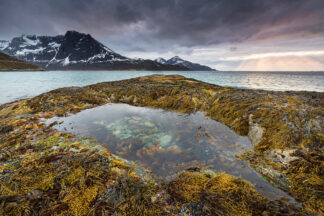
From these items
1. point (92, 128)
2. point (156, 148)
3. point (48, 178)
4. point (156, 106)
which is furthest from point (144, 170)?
point (156, 106)

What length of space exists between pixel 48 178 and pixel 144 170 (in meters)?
2.61

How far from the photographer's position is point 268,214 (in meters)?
2.65

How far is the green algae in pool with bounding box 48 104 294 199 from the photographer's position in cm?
434

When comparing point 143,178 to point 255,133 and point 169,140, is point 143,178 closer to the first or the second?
point 169,140

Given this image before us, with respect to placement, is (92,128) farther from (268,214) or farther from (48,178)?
(268,214)

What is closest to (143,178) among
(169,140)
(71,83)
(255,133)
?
(169,140)

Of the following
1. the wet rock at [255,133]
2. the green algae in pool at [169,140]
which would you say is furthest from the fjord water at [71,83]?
the wet rock at [255,133]

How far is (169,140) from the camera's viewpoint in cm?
584

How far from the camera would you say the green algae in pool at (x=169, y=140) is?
4344 millimetres

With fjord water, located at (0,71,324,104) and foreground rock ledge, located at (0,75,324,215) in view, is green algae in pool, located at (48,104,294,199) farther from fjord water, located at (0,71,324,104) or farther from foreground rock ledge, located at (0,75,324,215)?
fjord water, located at (0,71,324,104)

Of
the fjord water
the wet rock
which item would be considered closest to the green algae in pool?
the wet rock

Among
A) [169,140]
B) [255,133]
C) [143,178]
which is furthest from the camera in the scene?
[255,133]

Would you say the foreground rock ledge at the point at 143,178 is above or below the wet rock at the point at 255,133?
below

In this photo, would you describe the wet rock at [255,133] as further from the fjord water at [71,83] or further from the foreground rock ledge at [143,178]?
the fjord water at [71,83]
